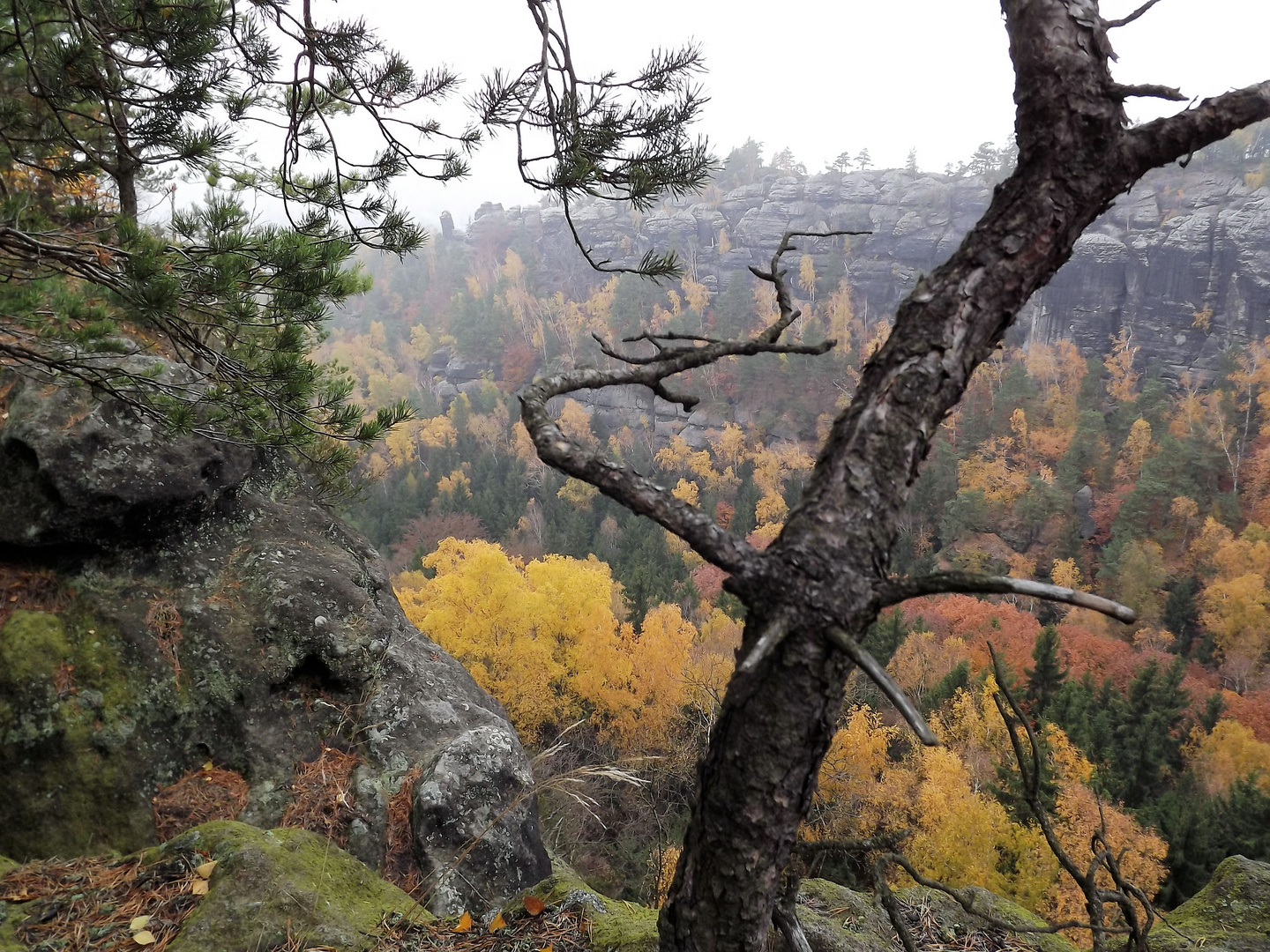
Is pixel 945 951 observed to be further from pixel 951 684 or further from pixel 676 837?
pixel 951 684

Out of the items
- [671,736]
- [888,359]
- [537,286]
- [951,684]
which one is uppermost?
[537,286]

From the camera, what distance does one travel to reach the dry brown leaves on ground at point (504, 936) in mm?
2088

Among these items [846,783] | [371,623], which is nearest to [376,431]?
[371,623]

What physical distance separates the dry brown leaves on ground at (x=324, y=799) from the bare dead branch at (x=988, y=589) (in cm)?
451

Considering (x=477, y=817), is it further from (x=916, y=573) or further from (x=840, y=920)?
(x=916, y=573)

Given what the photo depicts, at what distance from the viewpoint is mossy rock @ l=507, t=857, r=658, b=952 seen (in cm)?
204

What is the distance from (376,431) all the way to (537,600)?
19754 mm

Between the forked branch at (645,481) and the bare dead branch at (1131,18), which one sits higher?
the bare dead branch at (1131,18)

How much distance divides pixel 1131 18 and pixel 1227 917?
368 cm

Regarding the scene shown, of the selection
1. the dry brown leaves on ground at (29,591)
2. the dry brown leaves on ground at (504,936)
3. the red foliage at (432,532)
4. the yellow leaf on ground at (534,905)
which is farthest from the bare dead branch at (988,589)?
the red foliage at (432,532)

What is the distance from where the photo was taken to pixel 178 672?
16.3 ft

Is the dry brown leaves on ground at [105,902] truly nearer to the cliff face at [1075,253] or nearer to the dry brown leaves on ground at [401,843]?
the dry brown leaves on ground at [401,843]

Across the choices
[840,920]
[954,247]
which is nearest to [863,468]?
[840,920]

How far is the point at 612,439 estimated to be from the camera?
170ft
